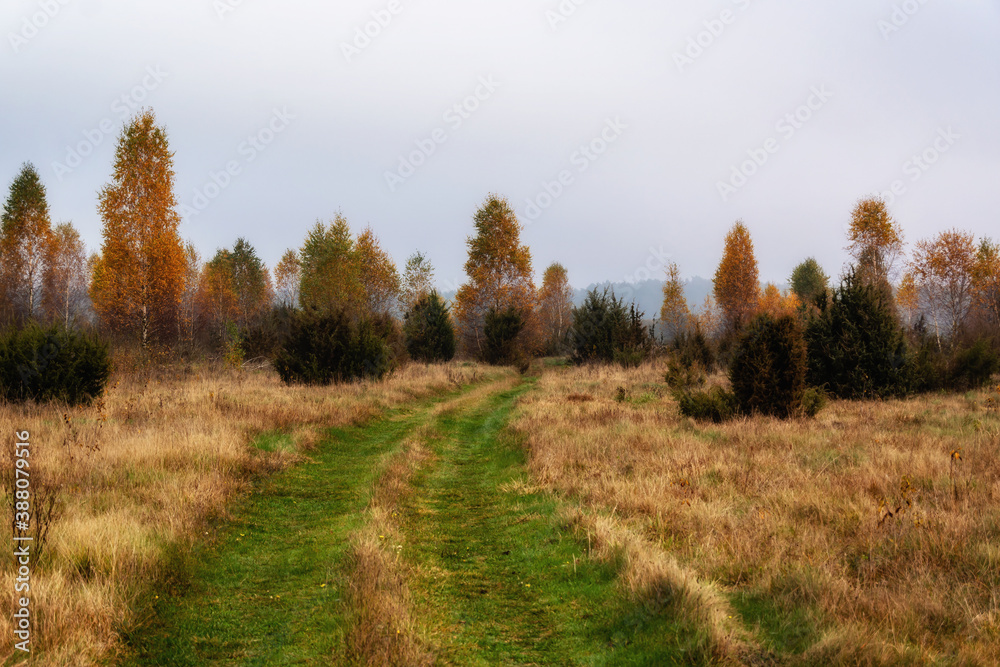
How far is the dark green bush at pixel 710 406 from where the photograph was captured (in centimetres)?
1355

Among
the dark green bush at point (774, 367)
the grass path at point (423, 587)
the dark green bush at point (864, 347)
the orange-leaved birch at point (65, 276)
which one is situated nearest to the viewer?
the grass path at point (423, 587)

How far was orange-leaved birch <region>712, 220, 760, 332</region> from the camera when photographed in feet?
163

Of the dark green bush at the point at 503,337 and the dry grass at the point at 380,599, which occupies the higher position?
the dark green bush at the point at 503,337

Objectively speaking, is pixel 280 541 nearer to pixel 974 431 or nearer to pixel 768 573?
pixel 768 573

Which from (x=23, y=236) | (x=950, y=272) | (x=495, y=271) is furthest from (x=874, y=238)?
(x=23, y=236)

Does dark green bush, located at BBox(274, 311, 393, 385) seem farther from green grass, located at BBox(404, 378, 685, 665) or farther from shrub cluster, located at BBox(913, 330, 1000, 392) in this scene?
shrub cluster, located at BBox(913, 330, 1000, 392)

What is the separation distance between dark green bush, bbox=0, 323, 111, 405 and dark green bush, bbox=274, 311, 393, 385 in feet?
22.6

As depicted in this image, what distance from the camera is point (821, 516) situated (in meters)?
6.01

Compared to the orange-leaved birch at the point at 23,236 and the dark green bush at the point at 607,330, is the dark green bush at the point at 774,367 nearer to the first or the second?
the dark green bush at the point at 607,330

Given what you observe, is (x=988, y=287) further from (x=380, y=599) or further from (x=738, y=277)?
(x=380, y=599)

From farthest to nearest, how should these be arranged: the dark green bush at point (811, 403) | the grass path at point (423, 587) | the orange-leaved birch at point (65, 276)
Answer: the orange-leaved birch at point (65, 276)
the dark green bush at point (811, 403)
the grass path at point (423, 587)

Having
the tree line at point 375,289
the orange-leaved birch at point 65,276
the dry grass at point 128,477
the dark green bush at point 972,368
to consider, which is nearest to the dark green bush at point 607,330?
the tree line at point 375,289

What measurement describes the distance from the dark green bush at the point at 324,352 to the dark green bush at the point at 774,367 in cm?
1305

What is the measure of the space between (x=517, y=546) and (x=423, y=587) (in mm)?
1558
